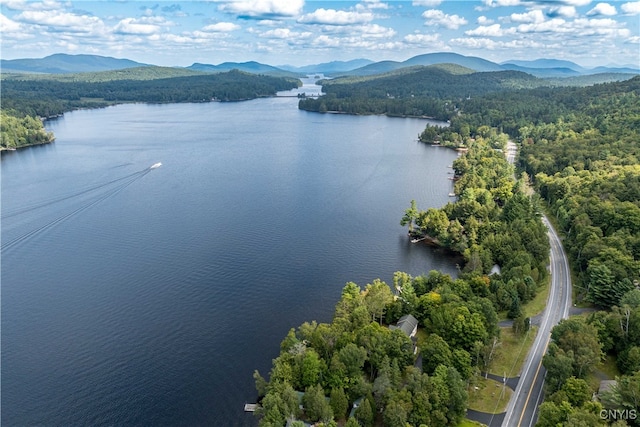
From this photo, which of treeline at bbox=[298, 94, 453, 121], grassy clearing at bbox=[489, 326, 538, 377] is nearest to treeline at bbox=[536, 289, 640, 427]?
grassy clearing at bbox=[489, 326, 538, 377]

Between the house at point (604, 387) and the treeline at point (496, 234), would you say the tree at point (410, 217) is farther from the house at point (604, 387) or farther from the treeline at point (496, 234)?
the house at point (604, 387)

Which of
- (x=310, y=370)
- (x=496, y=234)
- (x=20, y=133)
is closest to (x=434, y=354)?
(x=310, y=370)

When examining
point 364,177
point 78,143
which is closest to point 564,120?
point 364,177

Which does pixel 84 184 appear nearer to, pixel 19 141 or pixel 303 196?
pixel 303 196

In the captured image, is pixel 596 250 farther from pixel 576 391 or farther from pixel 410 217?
pixel 576 391

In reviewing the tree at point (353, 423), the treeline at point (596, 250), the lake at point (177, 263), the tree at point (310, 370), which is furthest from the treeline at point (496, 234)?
the tree at point (353, 423)

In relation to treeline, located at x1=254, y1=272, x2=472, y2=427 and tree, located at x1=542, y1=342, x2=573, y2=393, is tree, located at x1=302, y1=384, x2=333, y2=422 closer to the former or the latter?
treeline, located at x1=254, y1=272, x2=472, y2=427
